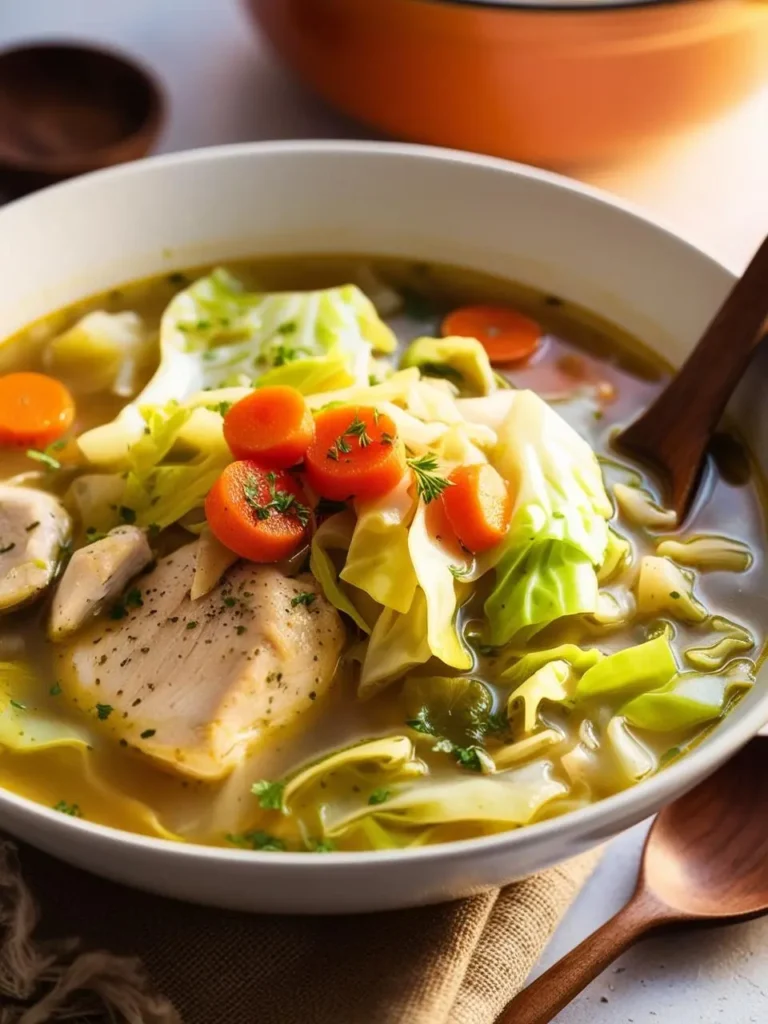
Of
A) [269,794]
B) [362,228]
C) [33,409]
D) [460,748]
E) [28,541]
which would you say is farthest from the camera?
[362,228]

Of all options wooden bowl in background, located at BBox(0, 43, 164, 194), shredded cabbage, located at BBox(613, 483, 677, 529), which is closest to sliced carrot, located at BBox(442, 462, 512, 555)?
shredded cabbage, located at BBox(613, 483, 677, 529)

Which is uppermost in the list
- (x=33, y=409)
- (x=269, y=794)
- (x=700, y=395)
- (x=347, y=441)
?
(x=700, y=395)

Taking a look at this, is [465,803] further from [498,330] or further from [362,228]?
[362,228]

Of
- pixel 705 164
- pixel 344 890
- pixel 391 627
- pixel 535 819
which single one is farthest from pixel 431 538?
pixel 705 164

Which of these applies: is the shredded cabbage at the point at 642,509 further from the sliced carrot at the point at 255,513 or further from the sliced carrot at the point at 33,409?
the sliced carrot at the point at 33,409

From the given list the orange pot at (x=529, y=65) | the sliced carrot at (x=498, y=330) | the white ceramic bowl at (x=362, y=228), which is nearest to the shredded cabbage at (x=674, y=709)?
the white ceramic bowl at (x=362, y=228)

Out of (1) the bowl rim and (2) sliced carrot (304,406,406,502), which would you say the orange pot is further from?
(2) sliced carrot (304,406,406,502)

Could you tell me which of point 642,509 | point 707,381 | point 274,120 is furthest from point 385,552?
point 274,120
